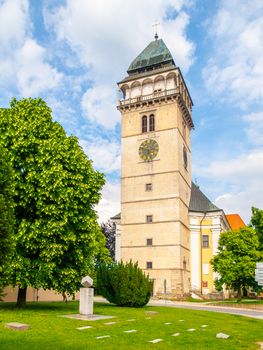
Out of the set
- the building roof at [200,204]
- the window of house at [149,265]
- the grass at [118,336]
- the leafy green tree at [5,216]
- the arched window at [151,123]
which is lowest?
the grass at [118,336]

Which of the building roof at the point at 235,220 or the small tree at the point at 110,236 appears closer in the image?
the small tree at the point at 110,236

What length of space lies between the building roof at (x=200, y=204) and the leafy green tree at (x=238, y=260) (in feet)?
42.5

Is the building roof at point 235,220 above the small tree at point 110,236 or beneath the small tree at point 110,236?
above

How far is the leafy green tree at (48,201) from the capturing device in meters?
22.9

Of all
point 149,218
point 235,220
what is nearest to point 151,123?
point 149,218

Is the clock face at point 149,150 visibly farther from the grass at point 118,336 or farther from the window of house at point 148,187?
the grass at point 118,336

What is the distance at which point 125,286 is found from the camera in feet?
98.3

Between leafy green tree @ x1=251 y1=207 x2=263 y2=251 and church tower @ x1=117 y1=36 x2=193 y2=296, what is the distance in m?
9.10

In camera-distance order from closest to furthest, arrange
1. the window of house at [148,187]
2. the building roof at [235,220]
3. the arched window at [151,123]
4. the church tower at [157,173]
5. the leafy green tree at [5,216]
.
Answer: the leafy green tree at [5,216], the church tower at [157,173], the window of house at [148,187], the arched window at [151,123], the building roof at [235,220]

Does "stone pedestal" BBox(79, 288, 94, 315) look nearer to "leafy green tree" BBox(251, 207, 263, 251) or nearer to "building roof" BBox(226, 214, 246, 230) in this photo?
"leafy green tree" BBox(251, 207, 263, 251)

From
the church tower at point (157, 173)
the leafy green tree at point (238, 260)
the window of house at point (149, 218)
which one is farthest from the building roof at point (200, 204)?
the leafy green tree at point (238, 260)

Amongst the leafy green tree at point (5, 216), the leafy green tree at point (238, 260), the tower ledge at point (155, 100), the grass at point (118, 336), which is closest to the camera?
the leafy green tree at point (5, 216)

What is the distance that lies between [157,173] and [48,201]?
30.4 metres

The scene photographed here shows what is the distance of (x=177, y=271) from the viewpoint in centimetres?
4838
